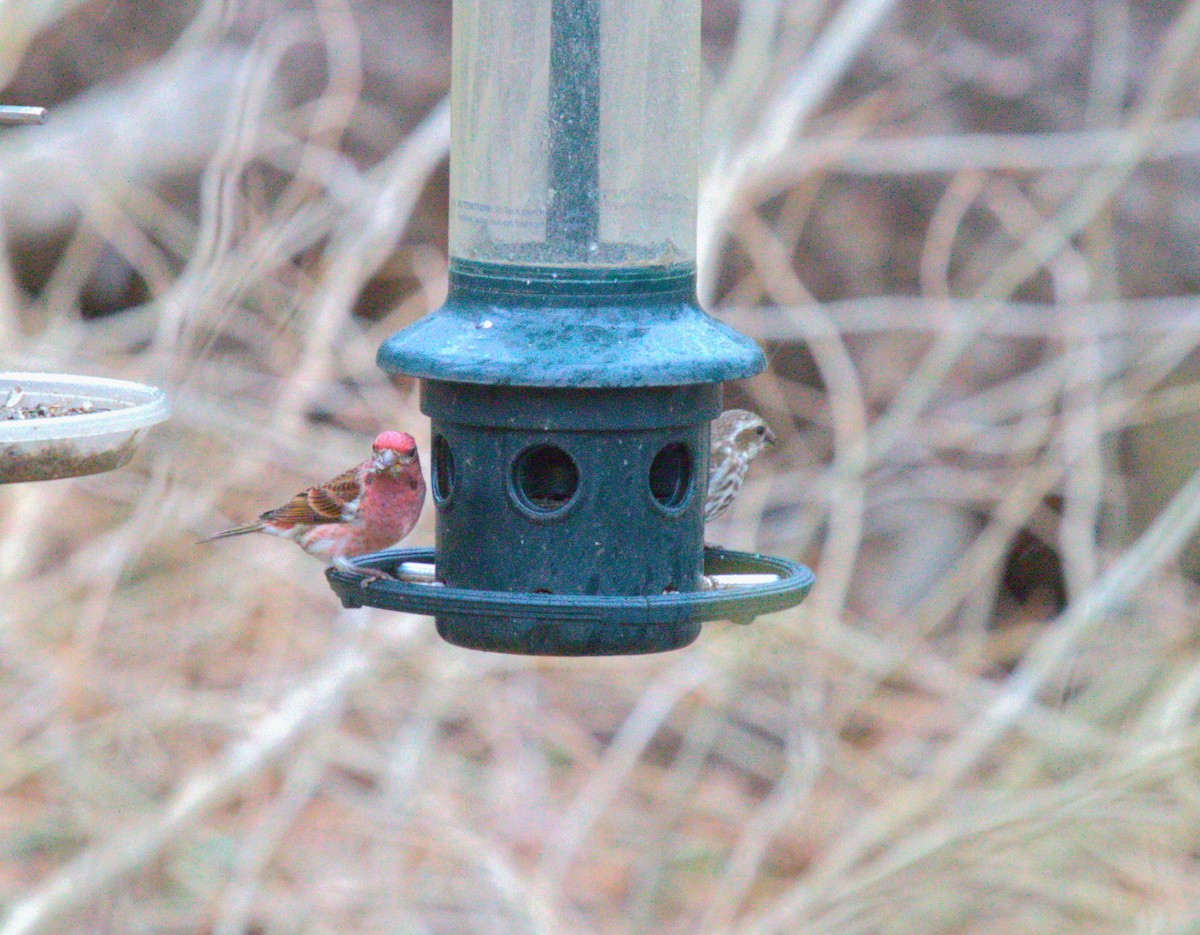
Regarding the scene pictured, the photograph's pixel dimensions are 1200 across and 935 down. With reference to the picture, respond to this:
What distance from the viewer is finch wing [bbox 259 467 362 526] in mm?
5527

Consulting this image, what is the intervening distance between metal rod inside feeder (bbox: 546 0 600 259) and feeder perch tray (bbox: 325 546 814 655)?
0.86 meters

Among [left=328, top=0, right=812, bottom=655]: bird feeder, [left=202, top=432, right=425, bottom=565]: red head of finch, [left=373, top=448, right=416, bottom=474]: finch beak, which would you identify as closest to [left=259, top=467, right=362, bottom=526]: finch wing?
[left=202, top=432, right=425, bottom=565]: red head of finch

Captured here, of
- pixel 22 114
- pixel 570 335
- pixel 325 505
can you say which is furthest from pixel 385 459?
pixel 22 114

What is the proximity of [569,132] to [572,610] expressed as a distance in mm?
1179

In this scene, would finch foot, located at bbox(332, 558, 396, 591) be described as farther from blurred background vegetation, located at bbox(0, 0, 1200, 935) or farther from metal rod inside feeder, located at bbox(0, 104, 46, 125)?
blurred background vegetation, located at bbox(0, 0, 1200, 935)

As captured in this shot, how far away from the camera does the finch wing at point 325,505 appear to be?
5.53m

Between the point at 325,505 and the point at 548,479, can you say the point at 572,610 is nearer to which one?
the point at 548,479

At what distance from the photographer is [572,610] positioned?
12.5 feet

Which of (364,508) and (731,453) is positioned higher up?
(364,508)

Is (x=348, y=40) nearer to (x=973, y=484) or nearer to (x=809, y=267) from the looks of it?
(x=809, y=267)

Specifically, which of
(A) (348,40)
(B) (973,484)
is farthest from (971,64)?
(A) (348,40)

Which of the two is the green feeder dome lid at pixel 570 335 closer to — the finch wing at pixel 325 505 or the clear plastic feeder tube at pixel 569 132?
the clear plastic feeder tube at pixel 569 132

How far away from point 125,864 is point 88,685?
155 cm

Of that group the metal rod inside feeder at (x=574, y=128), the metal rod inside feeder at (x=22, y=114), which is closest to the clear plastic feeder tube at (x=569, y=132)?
the metal rod inside feeder at (x=574, y=128)
